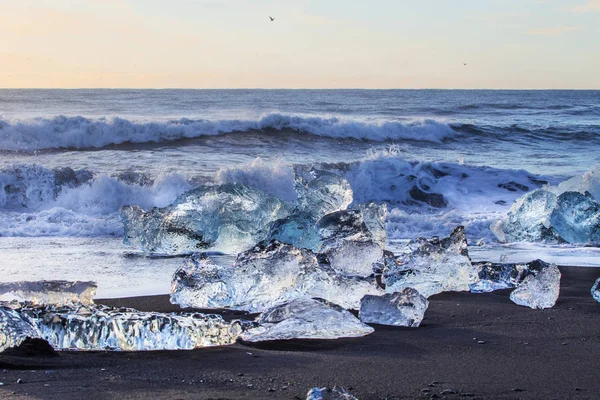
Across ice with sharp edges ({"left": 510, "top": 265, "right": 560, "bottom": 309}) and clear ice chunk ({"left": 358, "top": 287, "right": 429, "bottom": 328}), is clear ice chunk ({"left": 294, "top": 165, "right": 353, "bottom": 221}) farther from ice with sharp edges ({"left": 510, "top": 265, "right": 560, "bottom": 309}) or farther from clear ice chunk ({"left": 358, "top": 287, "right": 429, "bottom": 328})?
clear ice chunk ({"left": 358, "top": 287, "right": 429, "bottom": 328})

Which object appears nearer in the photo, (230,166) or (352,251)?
(352,251)

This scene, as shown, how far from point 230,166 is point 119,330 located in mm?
11557

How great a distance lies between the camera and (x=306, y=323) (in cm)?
355

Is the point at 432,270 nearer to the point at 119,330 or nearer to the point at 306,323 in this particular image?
the point at 306,323

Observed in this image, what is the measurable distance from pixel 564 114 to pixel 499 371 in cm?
3122

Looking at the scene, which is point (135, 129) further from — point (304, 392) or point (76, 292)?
point (304, 392)

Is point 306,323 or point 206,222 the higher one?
point 306,323

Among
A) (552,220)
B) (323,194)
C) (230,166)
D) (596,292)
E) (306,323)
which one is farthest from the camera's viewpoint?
(230,166)

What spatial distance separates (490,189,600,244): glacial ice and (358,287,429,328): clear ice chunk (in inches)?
161

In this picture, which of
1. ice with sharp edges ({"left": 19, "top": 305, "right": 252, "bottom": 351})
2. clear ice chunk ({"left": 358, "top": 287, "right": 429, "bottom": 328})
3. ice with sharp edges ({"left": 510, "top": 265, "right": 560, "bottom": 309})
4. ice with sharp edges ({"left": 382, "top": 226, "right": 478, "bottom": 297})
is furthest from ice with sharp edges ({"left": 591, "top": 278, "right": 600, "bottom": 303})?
ice with sharp edges ({"left": 19, "top": 305, "right": 252, "bottom": 351})

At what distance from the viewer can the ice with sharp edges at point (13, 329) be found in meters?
3.04

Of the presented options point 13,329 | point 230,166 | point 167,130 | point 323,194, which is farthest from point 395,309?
point 167,130

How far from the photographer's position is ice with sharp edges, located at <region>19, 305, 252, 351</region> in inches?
129

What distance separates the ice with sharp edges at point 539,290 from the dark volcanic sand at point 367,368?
433 mm
